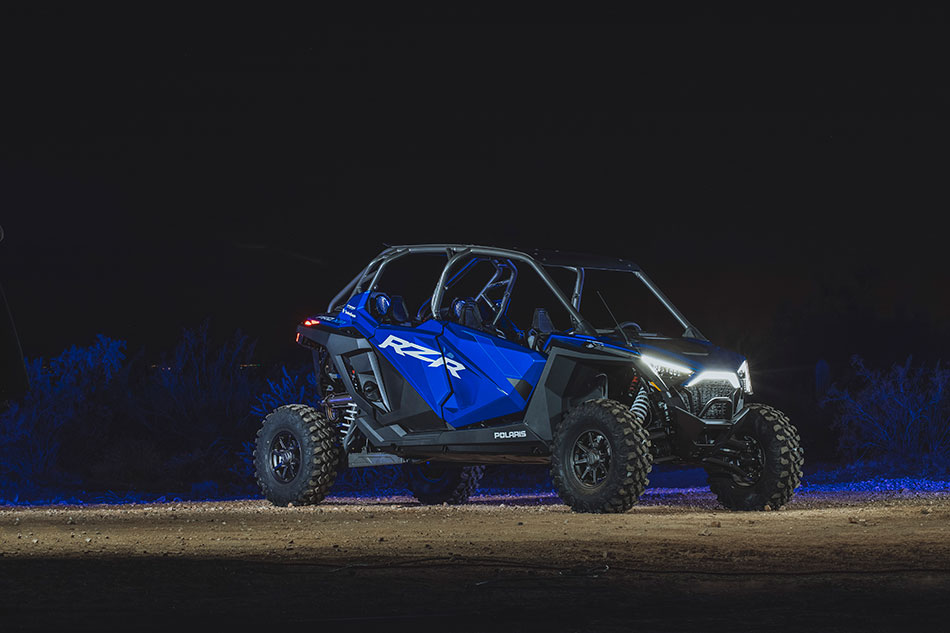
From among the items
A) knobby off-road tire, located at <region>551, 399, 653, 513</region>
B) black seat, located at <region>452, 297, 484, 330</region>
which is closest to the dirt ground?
knobby off-road tire, located at <region>551, 399, 653, 513</region>

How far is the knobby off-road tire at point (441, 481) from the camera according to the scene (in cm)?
1752

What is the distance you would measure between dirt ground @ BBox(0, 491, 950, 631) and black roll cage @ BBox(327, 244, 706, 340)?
224 centimetres

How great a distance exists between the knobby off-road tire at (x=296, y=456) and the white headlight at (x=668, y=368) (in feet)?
15.1

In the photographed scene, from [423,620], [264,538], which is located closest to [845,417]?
[264,538]

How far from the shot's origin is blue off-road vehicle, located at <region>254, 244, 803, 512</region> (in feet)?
44.3

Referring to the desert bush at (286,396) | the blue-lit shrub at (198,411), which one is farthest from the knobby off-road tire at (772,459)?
the blue-lit shrub at (198,411)

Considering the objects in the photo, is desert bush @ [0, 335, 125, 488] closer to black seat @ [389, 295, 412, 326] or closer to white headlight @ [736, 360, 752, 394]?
black seat @ [389, 295, 412, 326]

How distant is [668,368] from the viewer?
13.6 metres

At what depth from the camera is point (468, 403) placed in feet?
48.4

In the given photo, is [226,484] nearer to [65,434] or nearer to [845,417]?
[65,434]

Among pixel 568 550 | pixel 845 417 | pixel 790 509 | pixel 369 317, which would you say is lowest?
pixel 845 417

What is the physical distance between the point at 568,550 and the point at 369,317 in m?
6.69

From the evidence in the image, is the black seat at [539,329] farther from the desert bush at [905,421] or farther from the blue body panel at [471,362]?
the desert bush at [905,421]

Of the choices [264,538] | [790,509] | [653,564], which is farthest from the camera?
[790,509]
